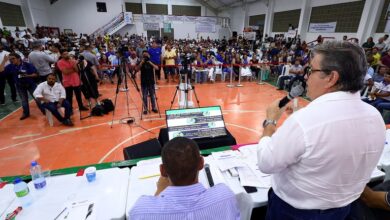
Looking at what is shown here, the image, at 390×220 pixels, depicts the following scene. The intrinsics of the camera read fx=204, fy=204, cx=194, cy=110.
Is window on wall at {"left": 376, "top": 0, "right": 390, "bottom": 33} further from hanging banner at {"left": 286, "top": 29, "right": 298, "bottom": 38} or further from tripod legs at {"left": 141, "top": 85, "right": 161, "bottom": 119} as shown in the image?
tripod legs at {"left": 141, "top": 85, "right": 161, "bottom": 119}

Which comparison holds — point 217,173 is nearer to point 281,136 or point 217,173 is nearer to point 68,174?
point 281,136

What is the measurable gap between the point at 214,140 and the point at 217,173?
1029 mm

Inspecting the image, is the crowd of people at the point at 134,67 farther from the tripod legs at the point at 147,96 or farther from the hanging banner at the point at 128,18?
the hanging banner at the point at 128,18

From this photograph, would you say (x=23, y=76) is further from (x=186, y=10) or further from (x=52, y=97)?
(x=186, y=10)

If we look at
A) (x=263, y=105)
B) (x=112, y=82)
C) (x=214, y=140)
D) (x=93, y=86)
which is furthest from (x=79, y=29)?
(x=214, y=140)

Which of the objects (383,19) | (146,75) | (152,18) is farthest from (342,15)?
(152,18)

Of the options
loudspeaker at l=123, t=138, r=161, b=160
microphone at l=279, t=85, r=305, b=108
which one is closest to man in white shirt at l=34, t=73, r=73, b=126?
loudspeaker at l=123, t=138, r=161, b=160

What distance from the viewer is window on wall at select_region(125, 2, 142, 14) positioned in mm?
23984

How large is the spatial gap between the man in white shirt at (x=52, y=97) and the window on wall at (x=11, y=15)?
14573mm

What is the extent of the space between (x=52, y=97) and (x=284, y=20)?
17517 millimetres

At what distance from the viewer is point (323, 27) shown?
520 inches

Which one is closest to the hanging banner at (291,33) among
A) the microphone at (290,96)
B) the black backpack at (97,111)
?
the black backpack at (97,111)

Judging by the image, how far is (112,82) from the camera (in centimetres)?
919

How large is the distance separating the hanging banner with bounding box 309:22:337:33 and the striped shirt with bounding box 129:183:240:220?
15.4m
